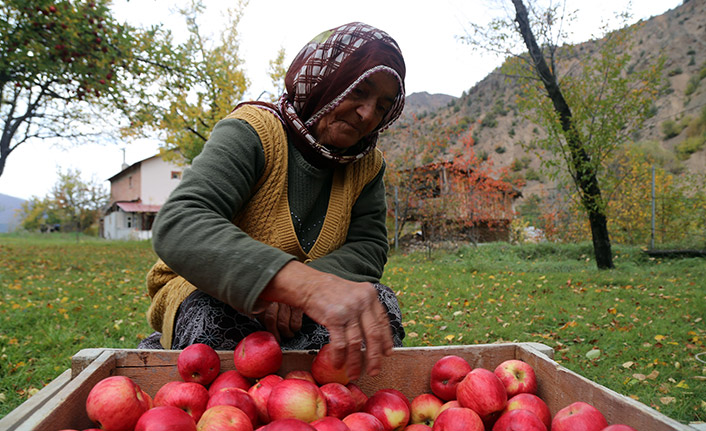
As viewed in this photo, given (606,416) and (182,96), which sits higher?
(182,96)

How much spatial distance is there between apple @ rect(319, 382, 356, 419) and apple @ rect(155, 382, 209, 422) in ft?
1.17

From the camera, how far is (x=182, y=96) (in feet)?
30.7

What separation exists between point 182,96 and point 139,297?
4.83m

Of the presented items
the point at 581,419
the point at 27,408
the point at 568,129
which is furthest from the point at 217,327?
the point at 568,129

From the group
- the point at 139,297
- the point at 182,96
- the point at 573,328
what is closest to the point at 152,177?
the point at 182,96

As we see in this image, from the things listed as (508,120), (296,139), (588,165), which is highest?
(508,120)

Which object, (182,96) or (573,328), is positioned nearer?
(573,328)

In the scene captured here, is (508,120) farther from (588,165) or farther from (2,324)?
(2,324)

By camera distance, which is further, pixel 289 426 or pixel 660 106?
pixel 660 106

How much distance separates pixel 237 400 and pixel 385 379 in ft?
1.69

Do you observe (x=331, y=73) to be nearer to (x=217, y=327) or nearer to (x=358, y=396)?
(x=217, y=327)

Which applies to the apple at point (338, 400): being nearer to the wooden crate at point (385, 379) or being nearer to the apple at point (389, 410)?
the apple at point (389, 410)

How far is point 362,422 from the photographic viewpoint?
115 cm

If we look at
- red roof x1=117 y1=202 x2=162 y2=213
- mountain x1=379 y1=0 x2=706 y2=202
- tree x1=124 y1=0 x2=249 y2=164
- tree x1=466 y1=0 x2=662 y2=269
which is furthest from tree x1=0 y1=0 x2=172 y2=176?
red roof x1=117 y1=202 x2=162 y2=213
